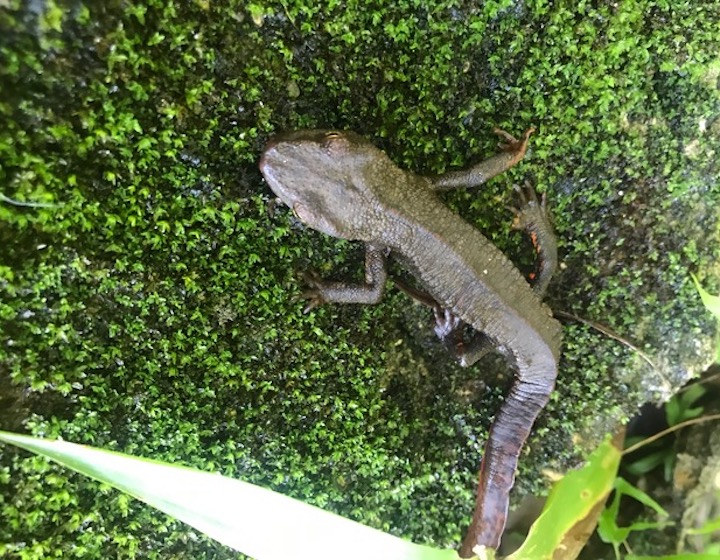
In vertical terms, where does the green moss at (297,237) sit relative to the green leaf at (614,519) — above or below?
above

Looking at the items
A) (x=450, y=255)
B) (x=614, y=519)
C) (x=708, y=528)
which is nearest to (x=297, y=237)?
(x=450, y=255)

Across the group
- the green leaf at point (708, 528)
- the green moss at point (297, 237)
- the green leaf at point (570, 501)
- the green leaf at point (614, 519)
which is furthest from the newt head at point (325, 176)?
the green leaf at point (708, 528)

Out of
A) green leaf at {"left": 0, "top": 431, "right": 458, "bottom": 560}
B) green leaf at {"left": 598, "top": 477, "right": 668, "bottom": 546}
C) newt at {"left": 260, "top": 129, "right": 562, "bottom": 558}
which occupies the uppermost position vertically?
newt at {"left": 260, "top": 129, "right": 562, "bottom": 558}

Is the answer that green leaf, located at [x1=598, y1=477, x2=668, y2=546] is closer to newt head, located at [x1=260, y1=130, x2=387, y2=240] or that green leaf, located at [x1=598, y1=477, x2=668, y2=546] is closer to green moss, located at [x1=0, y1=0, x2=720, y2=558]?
green moss, located at [x1=0, y1=0, x2=720, y2=558]

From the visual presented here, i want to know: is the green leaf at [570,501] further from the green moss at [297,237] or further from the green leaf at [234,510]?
the green leaf at [234,510]

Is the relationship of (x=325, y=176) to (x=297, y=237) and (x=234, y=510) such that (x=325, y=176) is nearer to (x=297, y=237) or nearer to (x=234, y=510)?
(x=297, y=237)

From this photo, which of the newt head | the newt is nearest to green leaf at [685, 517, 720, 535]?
the newt

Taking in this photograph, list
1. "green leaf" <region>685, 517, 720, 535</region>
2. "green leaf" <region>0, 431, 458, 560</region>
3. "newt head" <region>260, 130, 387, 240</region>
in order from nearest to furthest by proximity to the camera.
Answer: "green leaf" <region>0, 431, 458, 560</region> < "newt head" <region>260, 130, 387, 240</region> < "green leaf" <region>685, 517, 720, 535</region>
